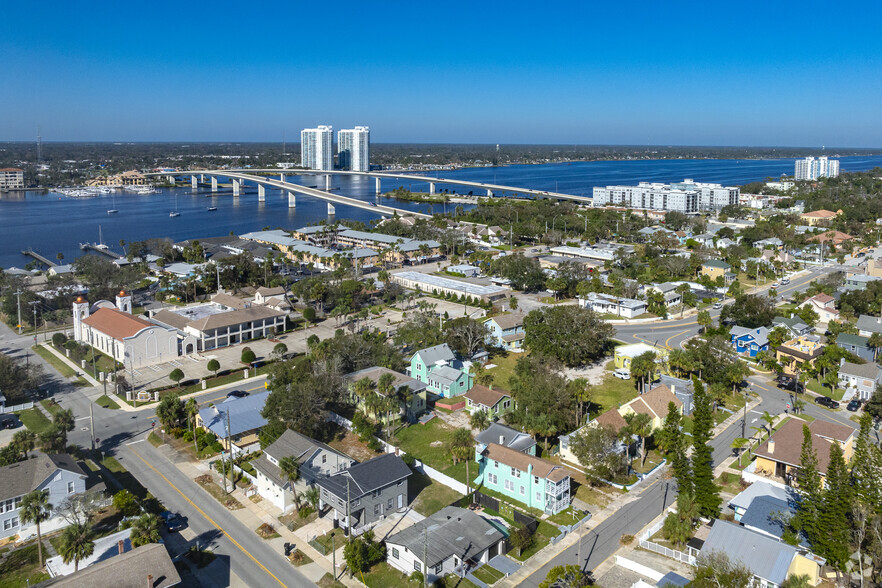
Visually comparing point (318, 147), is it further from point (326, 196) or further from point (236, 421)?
point (236, 421)

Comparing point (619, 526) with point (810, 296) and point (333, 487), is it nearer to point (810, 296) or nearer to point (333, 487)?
point (333, 487)

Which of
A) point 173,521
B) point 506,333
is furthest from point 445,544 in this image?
point 506,333

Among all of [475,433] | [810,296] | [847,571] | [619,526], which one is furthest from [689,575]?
[810,296]

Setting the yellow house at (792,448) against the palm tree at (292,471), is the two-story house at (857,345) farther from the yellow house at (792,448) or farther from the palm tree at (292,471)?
the palm tree at (292,471)

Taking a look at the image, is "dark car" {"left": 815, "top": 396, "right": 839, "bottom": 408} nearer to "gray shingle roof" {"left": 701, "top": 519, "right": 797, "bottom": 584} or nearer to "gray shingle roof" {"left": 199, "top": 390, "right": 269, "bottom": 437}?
"gray shingle roof" {"left": 701, "top": 519, "right": 797, "bottom": 584}

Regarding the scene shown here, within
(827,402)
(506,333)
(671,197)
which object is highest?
(671,197)
